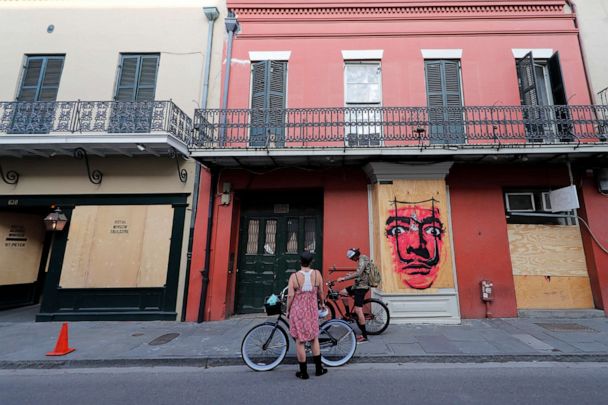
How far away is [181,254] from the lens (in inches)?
315

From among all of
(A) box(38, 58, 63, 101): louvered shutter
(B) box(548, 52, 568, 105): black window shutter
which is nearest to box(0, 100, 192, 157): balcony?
(A) box(38, 58, 63, 101): louvered shutter

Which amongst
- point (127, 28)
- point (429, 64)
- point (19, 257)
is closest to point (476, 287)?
point (429, 64)

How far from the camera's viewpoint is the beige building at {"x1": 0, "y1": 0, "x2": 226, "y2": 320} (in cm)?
777

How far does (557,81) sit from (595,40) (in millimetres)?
2286

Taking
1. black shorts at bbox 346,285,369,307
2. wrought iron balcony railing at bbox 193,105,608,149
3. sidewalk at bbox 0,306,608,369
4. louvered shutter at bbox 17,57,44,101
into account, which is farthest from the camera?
louvered shutter at bbox 17,57,44,101

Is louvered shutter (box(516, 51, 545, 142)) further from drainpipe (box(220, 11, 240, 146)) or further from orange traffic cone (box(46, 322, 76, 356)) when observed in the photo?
orange traffic cone (box(46, 322, 76, 356))

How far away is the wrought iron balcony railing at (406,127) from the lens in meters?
7.52

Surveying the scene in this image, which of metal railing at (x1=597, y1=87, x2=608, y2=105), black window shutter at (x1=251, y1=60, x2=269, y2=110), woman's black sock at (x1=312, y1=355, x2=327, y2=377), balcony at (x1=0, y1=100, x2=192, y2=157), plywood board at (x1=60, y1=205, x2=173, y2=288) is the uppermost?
black window shutter at (x1=251, y1=60, x2=269, y2=110)

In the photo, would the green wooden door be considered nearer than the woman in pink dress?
No

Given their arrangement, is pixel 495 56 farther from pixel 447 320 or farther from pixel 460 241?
pixel 447 320

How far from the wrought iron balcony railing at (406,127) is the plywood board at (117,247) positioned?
8.78 ft

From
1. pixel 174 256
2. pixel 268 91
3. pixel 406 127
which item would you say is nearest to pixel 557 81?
pixel 406 127

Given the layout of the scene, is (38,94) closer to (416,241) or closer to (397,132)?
(397,132)

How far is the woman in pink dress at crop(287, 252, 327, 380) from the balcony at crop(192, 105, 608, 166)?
140 inches
